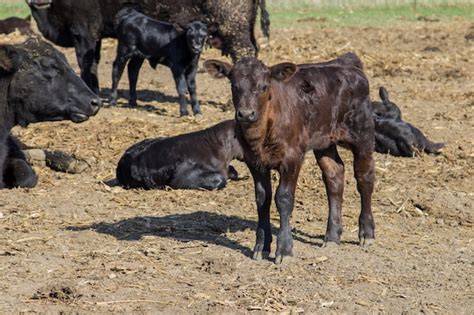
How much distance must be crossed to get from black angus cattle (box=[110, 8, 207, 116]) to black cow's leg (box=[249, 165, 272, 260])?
23.7 ft

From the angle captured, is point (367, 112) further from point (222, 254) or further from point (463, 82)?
point (463, 82)

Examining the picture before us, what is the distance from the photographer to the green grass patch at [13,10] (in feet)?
102

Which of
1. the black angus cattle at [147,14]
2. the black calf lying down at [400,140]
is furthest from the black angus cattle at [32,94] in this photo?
the black angus cattle at [147,14]

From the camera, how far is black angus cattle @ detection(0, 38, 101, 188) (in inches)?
→ 449

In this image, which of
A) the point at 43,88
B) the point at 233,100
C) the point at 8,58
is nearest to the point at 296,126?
the point at 233,100

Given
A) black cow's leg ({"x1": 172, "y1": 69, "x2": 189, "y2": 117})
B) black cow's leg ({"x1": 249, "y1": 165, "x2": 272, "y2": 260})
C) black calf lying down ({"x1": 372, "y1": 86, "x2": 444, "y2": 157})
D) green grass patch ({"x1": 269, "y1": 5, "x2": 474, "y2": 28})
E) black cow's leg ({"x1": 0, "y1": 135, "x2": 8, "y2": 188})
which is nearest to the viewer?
black cow's leg ({"x1": 249, "y1": 165, "x2": 272, "y2": 260})

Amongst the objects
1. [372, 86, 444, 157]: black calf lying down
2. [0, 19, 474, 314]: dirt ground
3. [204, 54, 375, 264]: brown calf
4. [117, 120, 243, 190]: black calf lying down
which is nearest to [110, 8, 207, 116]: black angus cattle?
[0, 19, 474, 314]: dirt ground

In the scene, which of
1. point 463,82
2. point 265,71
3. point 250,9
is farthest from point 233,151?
point 463,82

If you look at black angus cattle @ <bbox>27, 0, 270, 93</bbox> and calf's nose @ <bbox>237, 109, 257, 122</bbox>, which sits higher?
calf's nose @ <bbox>237, 109, 257, 122</bbox>

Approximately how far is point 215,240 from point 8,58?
3383 millimetres

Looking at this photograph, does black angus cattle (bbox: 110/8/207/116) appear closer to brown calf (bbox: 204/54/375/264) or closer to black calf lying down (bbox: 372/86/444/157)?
black calf lying down (bbox: 372/86/444/157)

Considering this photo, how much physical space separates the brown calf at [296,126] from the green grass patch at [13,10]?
22.6m

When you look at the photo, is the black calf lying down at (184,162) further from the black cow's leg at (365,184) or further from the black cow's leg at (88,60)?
the black cow's leg at (88,60)

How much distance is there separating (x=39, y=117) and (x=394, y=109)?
493cm
